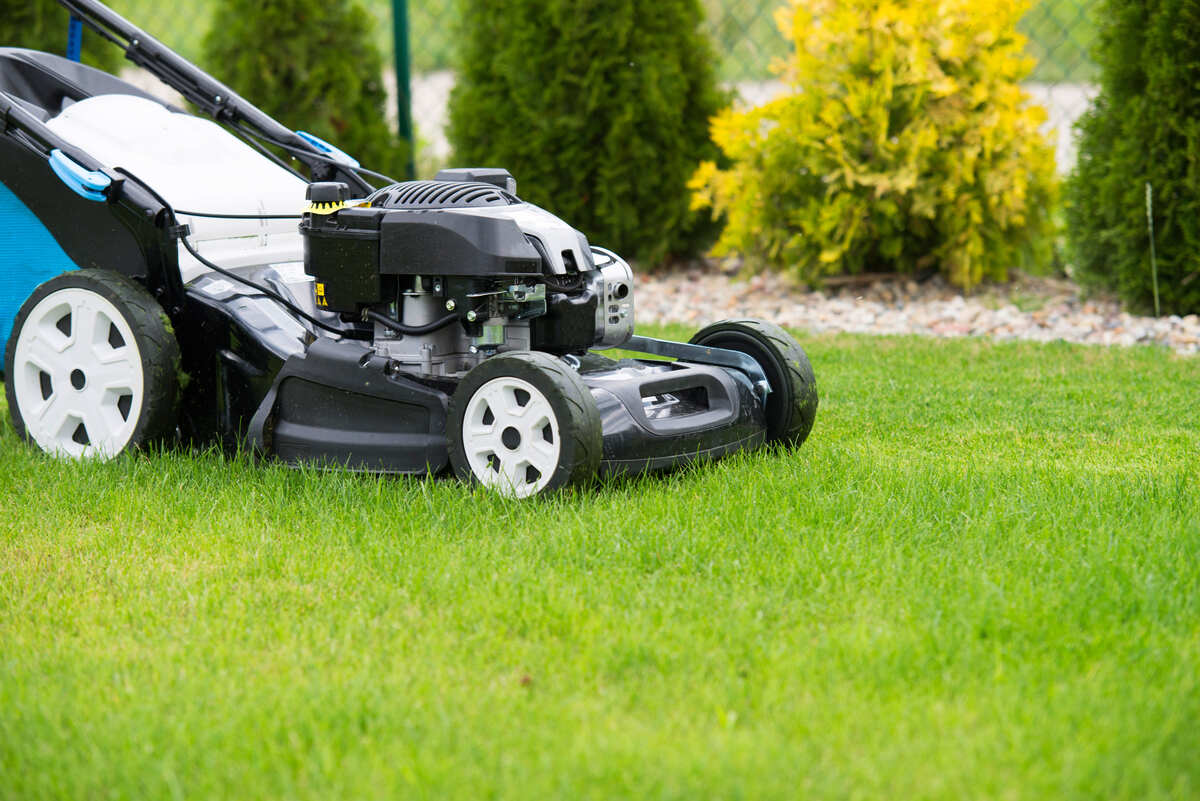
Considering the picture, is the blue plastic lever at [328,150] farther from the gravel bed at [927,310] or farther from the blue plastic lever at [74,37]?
the gravel bed at [927,310]

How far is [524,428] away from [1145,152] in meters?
3.97

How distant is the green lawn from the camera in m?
1.92

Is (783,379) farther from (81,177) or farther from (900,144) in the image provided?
(900,144)

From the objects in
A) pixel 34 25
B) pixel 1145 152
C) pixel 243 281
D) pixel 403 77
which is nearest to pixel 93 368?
pixel 243 281

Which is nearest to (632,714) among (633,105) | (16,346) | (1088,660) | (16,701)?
(1088,660)

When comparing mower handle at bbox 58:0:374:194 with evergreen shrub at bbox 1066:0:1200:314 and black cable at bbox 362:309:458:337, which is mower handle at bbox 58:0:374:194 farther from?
evergreen shrub at bbox 1066:0:1200:314

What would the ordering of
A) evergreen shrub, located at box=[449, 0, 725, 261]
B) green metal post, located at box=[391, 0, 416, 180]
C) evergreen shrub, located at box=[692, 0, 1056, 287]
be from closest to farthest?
evergreen shrub, located at box=[692, 0, 1056, 287], evergreen shrub, located at box=[449, 0, 725, 261], green metal post, located at box=[391, 0, 416, 180]

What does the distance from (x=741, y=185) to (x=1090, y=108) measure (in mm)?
1700

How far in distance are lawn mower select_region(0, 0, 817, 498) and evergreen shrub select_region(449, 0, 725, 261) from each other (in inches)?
129

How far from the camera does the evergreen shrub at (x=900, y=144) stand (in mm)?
6168

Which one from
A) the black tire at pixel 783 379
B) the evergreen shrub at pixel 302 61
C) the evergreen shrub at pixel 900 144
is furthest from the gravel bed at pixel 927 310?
the black tire at pixel 783 379

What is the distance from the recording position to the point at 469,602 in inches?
100

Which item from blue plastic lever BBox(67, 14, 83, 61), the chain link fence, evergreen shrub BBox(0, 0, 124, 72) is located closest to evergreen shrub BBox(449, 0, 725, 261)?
the chain link fence

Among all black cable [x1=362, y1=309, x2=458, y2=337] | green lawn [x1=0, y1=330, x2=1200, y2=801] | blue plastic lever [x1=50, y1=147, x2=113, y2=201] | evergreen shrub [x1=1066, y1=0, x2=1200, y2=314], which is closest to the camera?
green lawn [x1=0, y1=330, x2=1200, y2=801]
